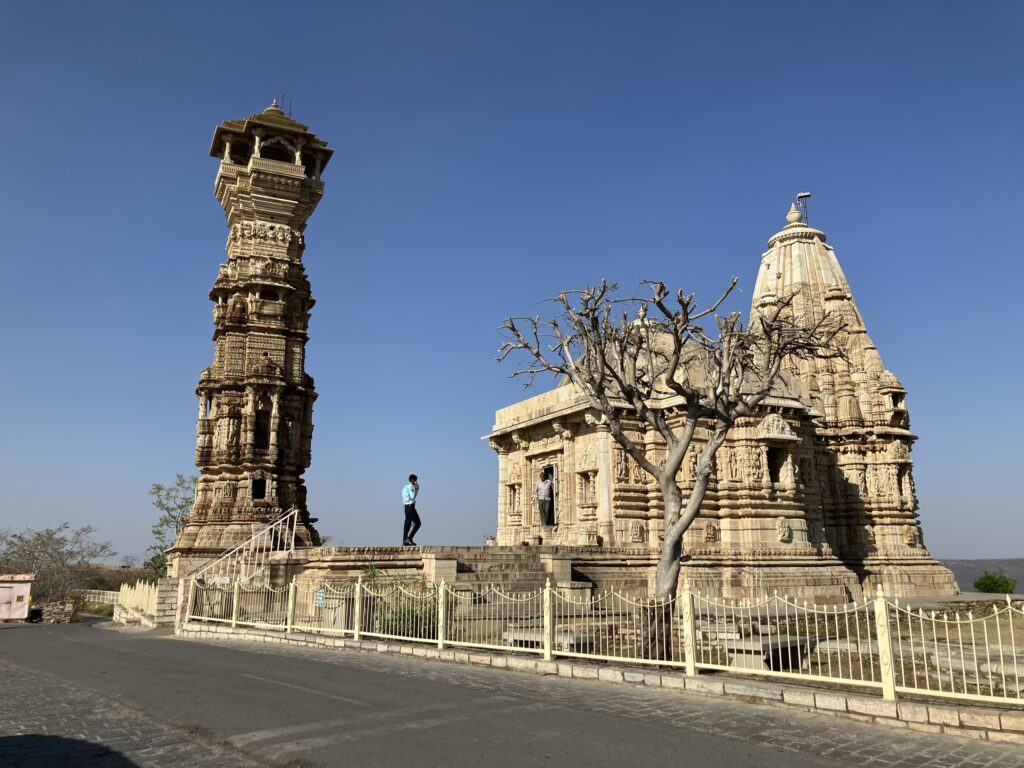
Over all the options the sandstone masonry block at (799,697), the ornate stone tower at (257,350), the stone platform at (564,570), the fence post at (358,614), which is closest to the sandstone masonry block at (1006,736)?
the sandstone masonry block at (799,697)

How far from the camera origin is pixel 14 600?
2608 cm

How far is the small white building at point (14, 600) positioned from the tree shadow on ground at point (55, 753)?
23129 millimetres

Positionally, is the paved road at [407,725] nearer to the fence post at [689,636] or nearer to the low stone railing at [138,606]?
the fence post at [689,636]

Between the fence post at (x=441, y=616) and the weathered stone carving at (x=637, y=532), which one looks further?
the weathered stone carving at (x=637, y=532)

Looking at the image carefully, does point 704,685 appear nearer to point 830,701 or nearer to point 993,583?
point 830,701

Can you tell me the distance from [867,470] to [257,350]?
71.0 feet

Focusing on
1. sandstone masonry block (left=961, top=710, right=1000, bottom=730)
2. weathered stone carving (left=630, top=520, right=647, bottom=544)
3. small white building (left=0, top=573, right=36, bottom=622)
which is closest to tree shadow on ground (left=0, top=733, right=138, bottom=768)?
sandstone masonry block (left=961, top=710, right=1000, bottom=730)

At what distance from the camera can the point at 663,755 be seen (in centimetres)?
635

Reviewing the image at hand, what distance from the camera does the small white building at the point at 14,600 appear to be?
26.0 meters

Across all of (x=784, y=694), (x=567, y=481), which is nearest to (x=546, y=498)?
(x=567, y=481)

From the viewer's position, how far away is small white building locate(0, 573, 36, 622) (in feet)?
85.2

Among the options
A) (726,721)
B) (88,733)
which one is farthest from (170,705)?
(726,721)

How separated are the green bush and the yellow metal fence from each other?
43.6 feet

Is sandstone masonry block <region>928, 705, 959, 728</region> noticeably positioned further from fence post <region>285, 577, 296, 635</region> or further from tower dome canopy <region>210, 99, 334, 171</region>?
tower dome canopy <region>210, 99, 334, 171</region>
